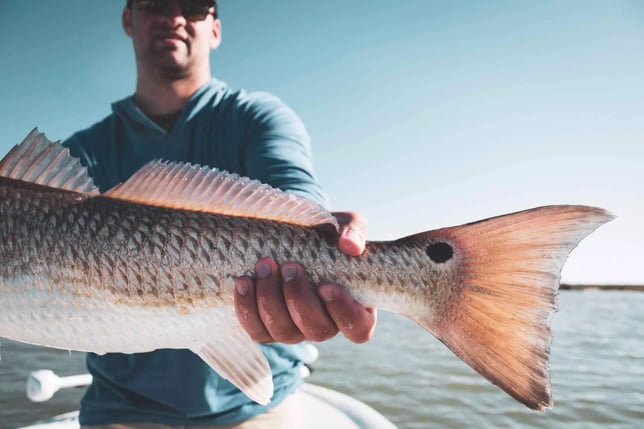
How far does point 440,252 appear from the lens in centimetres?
153

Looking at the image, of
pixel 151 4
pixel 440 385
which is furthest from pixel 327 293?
pixel 440 385

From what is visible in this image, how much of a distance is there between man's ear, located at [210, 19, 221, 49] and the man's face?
0.19 meters

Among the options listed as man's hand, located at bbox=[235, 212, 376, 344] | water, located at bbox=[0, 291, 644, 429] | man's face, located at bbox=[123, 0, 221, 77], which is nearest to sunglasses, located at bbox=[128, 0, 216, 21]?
man's face, located at bbox=[123, 0, 221, 77]

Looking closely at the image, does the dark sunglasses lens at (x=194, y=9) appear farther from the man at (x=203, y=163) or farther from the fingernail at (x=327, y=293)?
the fingernail at (x=327, y=293)

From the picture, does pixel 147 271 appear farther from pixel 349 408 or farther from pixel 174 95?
pixel 349 408

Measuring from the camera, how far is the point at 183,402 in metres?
2.42

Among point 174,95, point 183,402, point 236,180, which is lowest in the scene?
point 183,402

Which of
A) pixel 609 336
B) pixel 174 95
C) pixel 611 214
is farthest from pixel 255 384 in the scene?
pixel 609 336

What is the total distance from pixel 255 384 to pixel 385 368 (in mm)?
8342

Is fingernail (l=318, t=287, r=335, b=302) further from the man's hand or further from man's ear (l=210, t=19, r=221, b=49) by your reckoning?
man's ear (l=210, t=19, r=221, b=49)

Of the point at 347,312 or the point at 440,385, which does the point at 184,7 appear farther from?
the point at 440,385

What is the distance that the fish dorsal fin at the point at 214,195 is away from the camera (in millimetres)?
1618

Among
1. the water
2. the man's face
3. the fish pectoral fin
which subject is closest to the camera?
the fish pectoral fin

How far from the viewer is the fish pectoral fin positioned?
1.71m
